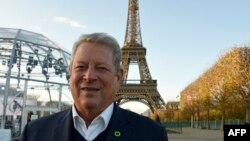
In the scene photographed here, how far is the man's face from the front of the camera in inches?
101

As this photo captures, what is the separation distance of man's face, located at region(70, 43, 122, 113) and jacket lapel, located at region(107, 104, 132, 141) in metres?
0.12

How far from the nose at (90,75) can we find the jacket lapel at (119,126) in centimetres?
33

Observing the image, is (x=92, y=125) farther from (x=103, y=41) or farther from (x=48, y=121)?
(x=103, y=41)

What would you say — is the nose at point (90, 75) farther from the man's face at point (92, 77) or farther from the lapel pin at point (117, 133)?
the lapel pin at point (117, 133)

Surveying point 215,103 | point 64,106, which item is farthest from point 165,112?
point 64,106

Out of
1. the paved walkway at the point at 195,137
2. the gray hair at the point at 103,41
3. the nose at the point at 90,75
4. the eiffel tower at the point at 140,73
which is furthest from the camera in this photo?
the eiffel tower at the point at 140,73

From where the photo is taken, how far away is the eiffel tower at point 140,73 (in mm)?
65938

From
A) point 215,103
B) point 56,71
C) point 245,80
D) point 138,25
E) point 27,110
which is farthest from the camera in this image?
point 138,25

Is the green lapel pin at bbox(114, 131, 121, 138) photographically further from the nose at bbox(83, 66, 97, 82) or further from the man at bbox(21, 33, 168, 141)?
the nose at bbox(83, 66, 97, 82)

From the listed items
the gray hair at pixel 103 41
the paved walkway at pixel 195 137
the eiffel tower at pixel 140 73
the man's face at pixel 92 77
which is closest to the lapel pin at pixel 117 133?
the man's face at pixel 92 77

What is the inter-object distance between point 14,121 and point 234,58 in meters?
26.6

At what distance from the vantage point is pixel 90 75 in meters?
2.56

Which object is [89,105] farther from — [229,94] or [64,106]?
[229,94]

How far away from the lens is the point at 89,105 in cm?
256
